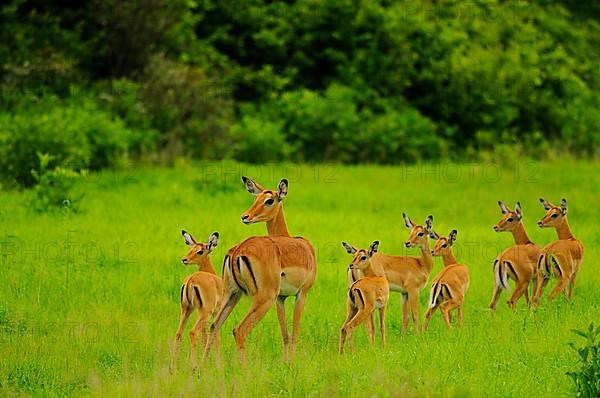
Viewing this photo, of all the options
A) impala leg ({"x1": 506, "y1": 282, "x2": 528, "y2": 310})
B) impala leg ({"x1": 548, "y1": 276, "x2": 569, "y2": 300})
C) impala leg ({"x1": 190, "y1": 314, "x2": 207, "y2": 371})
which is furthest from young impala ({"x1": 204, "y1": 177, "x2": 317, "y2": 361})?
impala leg ({"x1": 548, "y1": 276, "x2": 569, "y2": 300})

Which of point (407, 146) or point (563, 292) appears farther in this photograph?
point (407, 146)

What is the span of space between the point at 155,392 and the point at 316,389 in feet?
3.74

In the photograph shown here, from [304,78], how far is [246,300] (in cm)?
1747

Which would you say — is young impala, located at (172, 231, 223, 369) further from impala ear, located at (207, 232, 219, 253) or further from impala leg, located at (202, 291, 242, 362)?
impala ear, located at (207, 232, 219, 253)

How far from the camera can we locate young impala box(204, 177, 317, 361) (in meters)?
9.70

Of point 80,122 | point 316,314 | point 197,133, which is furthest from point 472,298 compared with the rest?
point 197,133

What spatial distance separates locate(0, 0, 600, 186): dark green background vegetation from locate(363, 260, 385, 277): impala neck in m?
10.6

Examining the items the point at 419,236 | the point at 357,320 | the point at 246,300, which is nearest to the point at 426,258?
the point at 419,236

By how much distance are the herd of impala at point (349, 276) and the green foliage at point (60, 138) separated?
7.95 m

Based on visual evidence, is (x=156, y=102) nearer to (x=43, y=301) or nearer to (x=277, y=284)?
(x=43, y=301)

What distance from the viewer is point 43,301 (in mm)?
11977

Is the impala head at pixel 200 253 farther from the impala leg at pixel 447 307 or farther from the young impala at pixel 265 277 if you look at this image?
the impala leg at pixel 447 307

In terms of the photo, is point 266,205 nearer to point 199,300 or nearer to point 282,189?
point 282,189

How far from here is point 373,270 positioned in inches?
442
